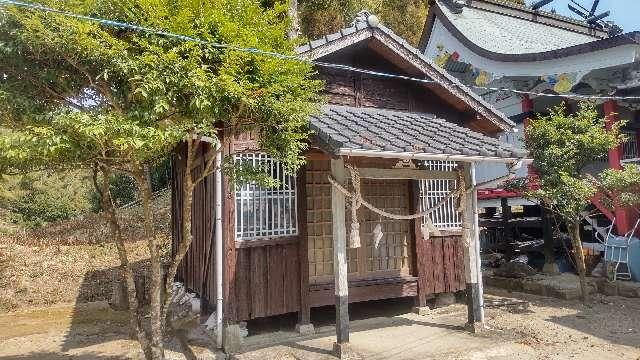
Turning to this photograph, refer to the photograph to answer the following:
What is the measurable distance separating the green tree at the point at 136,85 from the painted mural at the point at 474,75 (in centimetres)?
1074

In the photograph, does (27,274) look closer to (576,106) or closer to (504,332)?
(504,332)

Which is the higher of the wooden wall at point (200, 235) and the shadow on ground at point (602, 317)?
the wooden wall at point (200, 235)

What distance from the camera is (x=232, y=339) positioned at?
23.0ft

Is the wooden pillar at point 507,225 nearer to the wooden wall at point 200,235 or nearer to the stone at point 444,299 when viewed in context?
the stone at point 444,299

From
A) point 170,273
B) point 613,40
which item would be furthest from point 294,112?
point 613,40

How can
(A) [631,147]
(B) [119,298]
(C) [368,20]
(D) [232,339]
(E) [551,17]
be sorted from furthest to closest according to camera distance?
(E) [551,17] < (A) [631,147] < (B) [119,298] < (C) [368,20] < (D) [232,339]

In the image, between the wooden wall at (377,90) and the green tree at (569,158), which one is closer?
the wooden wall at (377,90)

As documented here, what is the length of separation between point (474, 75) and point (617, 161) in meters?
5.96

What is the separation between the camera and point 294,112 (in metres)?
4.89

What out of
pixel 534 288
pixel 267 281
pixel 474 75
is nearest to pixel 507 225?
pixel 534 288

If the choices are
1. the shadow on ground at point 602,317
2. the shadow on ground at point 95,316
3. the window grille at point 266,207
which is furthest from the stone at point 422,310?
the shadow on ground at point 95,316

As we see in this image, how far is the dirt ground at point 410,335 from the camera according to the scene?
6.85 m

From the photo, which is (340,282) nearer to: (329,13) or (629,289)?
(629,289)

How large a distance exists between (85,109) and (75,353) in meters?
4.98
